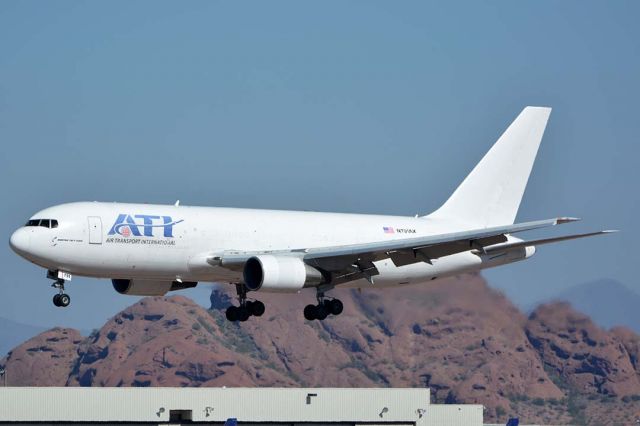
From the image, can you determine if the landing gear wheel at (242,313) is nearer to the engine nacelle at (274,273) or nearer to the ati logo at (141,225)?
the engine nacelle at (274,273)

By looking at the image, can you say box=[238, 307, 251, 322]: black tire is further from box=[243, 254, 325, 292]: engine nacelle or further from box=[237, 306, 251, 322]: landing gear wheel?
box=[243, 254, 325, 292]: engine nacelle

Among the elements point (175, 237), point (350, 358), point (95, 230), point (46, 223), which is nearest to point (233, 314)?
point (175, 237)

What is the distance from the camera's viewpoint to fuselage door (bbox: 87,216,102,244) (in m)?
52.1

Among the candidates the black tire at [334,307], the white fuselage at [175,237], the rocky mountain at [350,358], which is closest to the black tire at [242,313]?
the white fuselage at [175,237]

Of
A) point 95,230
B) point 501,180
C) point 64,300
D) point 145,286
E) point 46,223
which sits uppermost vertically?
point 501,180

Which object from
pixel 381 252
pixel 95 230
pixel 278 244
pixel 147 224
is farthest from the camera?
pixel 278 244

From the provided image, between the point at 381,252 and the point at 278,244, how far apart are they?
4.27 m

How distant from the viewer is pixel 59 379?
620 feet

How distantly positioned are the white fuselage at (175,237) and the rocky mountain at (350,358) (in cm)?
5045

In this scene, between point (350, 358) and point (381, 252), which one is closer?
point (381, 252)

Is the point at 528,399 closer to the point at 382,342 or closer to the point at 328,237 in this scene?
the point at 382,342

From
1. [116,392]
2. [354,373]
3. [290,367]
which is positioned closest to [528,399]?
[354,373]

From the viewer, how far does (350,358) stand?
6250 inches

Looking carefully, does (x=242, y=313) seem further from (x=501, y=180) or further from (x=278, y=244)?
(x=501, y=180)
